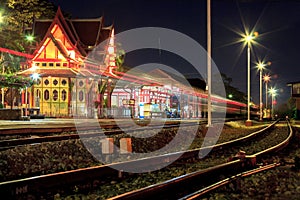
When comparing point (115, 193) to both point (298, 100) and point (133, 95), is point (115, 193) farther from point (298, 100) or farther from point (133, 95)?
point (298, 100)

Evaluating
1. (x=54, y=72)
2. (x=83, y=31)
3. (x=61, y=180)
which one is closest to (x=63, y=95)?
(x=54, y=72)

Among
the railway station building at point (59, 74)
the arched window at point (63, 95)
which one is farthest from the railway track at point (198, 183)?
the arched window at point (63, 95)

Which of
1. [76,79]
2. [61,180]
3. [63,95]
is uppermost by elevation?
[76,79]

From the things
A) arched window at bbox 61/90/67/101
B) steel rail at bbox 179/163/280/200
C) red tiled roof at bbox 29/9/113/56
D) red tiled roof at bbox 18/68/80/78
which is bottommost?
steel rail at bbox 179/163/280/200

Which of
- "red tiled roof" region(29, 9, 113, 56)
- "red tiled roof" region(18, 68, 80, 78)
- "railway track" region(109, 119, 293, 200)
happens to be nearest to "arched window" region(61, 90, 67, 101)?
"red tiled roof" region(18, 68, 80, 78)

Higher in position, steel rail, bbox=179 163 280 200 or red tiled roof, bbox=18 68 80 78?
red tiled roof, bbox=18 68 80 78

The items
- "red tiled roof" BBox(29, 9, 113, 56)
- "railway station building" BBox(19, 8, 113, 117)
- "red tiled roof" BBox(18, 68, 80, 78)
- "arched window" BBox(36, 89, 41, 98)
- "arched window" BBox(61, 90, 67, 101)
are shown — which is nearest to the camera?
"red tiled roof" BBox(18, 68, 80, 78)

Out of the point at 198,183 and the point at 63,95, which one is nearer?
the point at 198,183

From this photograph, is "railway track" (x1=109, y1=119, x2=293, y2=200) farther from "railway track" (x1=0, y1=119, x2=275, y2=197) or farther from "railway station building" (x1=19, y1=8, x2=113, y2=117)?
"railway station building" (x1=19, y1=8, x2=113, y2=117)

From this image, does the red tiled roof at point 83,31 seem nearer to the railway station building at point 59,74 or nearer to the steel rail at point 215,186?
the railway station building at point 59,74

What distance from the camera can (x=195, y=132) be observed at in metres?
21.1

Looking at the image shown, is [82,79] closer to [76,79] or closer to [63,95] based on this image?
[76,79]

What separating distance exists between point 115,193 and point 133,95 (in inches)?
1301

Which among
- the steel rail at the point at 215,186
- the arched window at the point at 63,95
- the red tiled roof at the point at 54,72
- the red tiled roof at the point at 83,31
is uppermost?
the red tiled roof at the point at 83,31
